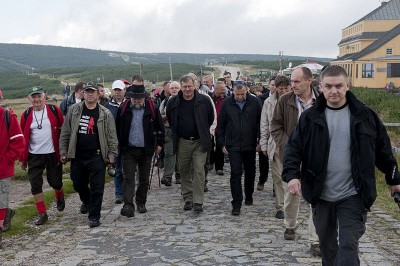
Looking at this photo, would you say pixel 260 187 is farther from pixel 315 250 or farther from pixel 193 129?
pixel 315 250

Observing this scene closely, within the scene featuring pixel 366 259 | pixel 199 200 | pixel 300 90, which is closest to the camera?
pixel 366 259

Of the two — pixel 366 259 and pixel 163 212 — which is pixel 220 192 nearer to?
pixel 163 212

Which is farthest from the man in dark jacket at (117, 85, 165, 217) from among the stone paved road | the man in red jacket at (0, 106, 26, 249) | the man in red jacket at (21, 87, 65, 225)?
Answer: the man in red jacket at (0, 106, 26, 249)

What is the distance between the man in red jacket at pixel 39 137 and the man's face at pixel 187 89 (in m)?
2.04

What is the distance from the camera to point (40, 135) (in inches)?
332

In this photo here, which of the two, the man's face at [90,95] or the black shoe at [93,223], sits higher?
the man's face at [90,95]

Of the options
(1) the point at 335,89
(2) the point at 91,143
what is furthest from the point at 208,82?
(1) the point at 335,89

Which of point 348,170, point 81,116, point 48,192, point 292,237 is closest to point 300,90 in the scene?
point 292,237

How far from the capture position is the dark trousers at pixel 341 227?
4.54 m

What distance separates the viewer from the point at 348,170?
4695 millimetres

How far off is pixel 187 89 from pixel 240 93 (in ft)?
2.85

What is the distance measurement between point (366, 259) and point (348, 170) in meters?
2.06

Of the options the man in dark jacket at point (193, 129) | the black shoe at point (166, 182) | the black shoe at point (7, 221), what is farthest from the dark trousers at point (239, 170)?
the black shoe at point (7, 221)

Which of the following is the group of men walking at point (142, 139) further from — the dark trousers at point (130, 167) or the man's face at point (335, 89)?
the man's face at point (335, 89)
